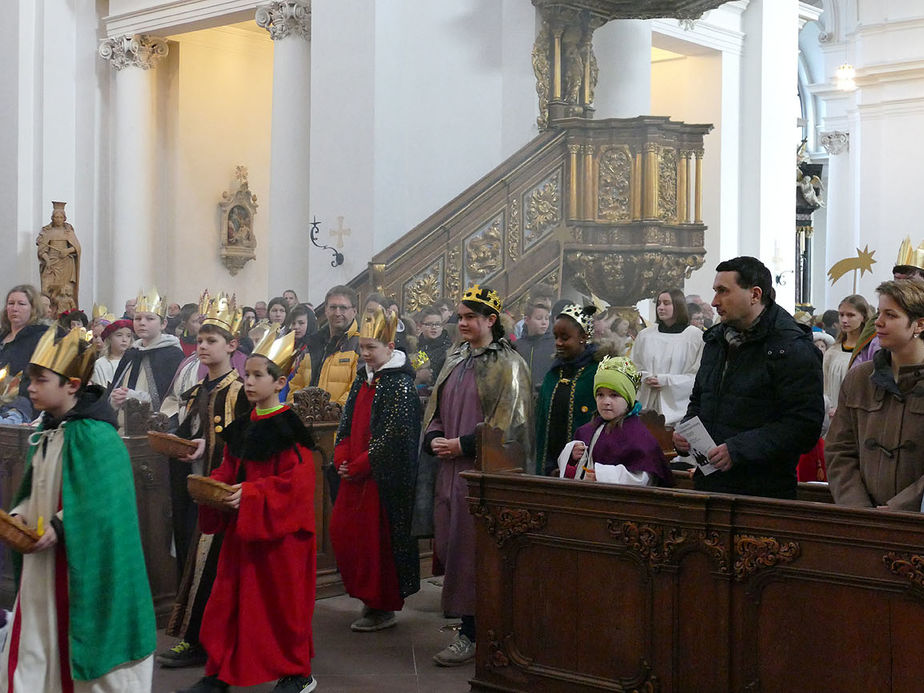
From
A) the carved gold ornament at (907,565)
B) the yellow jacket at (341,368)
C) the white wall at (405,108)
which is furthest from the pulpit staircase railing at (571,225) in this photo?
the carved gold ornament at (907,565)

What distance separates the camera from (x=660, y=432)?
6023mm

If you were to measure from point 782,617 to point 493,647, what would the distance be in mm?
1424

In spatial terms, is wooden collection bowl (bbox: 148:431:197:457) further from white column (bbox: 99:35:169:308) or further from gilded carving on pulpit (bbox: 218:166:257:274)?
gilded carving on pulpit (bbox: 218:166:257:274)

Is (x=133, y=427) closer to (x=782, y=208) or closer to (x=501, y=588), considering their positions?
(x=501, y=588)

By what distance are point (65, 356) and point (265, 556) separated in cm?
137

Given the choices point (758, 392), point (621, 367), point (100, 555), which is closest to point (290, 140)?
point (621, 367)

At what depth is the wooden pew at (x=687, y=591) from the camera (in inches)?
165

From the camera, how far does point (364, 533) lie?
6.56 m

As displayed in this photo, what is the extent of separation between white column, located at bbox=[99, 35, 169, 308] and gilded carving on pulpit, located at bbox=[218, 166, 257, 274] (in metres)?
1.84

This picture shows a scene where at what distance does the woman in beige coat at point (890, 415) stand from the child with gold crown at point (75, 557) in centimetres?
273

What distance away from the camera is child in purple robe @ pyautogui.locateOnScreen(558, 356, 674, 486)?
17.4 ft

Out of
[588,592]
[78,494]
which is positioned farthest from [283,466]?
[588,592]

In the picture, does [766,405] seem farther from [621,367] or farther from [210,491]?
[210,491]

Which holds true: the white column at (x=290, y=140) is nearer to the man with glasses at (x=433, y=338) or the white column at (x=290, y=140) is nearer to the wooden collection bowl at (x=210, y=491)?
the man with glasses at (x=433, y=338)
